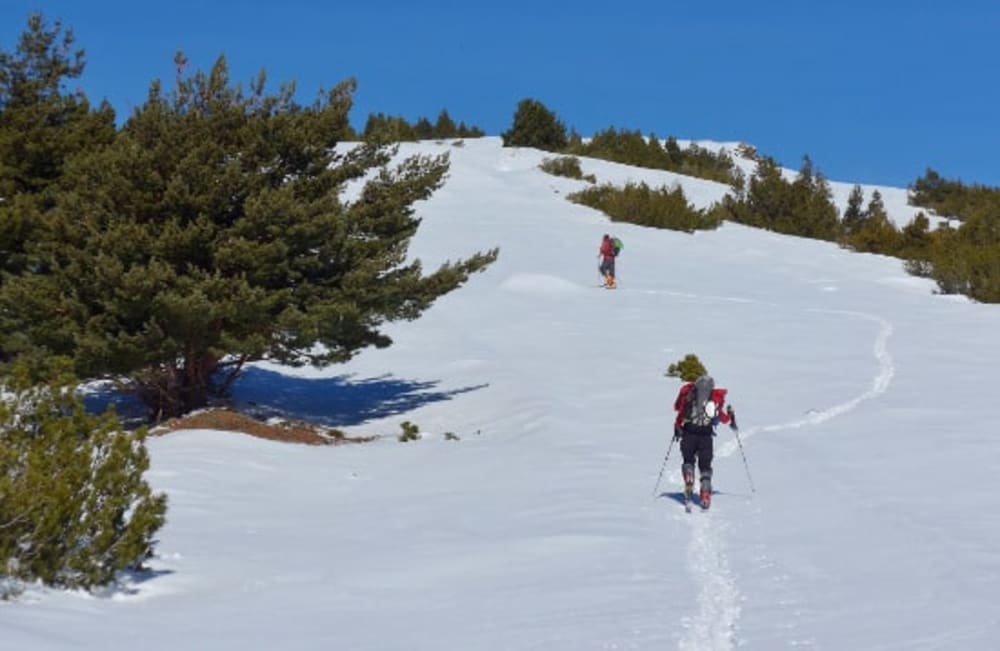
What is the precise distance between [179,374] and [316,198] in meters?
3.44

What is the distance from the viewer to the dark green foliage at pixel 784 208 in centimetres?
4712

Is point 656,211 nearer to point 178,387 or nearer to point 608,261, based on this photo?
→ point 608,261

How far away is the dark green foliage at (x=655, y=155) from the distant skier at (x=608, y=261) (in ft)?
103

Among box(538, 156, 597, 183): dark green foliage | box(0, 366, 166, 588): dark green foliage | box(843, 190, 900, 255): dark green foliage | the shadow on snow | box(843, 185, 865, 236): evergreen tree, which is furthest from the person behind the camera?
box(538, 156, 597, 183): dark green foliage

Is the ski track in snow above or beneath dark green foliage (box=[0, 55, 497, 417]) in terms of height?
beneath

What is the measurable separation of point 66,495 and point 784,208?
146 feet

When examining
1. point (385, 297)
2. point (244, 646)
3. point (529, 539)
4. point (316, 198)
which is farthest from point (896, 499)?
point (316, 198)

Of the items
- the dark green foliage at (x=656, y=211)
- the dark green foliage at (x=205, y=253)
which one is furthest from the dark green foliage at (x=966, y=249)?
the dark green foliage at (x=205, y=253)

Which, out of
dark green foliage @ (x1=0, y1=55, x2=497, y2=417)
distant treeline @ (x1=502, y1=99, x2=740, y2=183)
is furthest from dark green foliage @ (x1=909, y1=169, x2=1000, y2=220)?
dark green foliage @ (x1=0, y1=55, x2=497, y2=417)

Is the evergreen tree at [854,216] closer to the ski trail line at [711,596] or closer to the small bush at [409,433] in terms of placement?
the small bush at [409,433]

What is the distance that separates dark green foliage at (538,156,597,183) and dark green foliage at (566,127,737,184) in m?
7.68

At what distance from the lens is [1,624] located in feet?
19.5

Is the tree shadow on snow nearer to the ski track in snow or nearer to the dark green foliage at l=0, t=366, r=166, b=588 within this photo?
the ski track in snow

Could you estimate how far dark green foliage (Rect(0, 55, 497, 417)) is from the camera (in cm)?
1534
